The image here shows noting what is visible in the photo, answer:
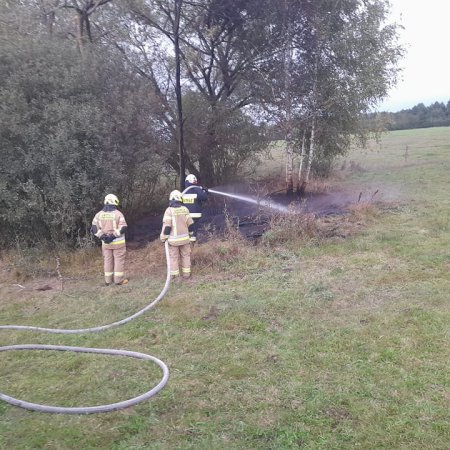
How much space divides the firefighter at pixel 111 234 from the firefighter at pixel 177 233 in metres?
0.69

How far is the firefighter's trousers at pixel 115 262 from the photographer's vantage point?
22.9ft

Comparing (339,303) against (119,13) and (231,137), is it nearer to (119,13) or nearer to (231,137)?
(231,137)

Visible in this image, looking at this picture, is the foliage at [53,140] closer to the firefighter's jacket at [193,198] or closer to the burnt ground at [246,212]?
the firefighter's jacket at [193,198]

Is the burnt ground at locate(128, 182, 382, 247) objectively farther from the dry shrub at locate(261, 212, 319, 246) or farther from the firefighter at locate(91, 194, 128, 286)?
the firefighter at locate(91, 194, 128, 286)

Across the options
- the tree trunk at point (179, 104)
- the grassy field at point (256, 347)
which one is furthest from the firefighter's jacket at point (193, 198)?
the tree trunk at point (179, 104)

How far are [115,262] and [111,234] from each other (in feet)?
1.64

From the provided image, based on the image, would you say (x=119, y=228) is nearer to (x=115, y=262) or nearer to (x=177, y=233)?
(x=115, y=262)

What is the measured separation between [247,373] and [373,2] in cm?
1224

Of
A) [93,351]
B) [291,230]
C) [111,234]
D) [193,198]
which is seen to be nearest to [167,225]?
[111,234]

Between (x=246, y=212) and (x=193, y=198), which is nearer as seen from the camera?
(x=193, y=198)

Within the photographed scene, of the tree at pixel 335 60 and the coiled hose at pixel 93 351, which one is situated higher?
the tree at pixel 335 60

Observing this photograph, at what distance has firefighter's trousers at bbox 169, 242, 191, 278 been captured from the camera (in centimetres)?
700

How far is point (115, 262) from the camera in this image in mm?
7043

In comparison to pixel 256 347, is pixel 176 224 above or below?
above
